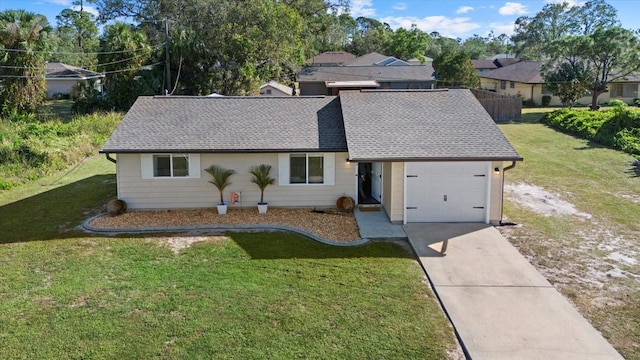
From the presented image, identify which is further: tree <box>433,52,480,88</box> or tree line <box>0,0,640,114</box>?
tree <box>433,52,480,88</box>

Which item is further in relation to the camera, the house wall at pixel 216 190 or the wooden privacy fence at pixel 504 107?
the wooden privacy fence at pixel 504 107

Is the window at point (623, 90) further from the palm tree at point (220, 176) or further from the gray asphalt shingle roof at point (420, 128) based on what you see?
the palm tree at point (220, 176)

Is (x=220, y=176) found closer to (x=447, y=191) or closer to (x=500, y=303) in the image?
(x=447, y=191)

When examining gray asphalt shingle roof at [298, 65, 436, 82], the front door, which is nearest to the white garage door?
the front door

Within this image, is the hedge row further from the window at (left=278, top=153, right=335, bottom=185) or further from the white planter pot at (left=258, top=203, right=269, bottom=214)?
the white planter pot at (left=258, top=203, right=269, bottom=214)

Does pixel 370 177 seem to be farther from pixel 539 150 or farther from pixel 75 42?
pixel 75 42

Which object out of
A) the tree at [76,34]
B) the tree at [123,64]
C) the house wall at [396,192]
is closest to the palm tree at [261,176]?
the house wall at [396,192]
